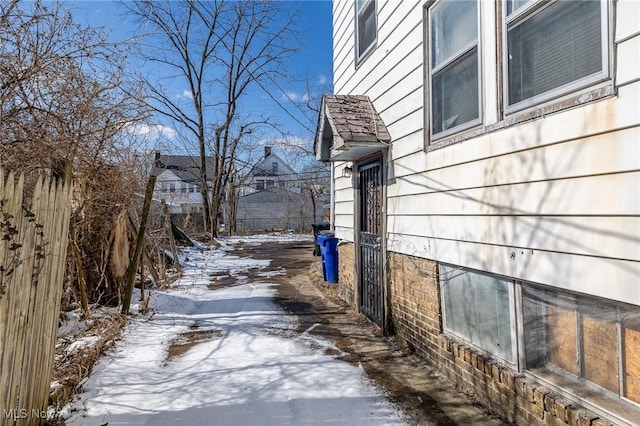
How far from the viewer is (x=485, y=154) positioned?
295cm

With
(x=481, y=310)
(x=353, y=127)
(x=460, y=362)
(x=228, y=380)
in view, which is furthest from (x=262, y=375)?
(x=353, y=127)

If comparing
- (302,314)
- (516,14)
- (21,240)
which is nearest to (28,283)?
(21,240)

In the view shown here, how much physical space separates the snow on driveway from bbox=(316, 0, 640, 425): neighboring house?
3.16 ft

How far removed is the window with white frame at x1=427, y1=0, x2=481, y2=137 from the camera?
10.6 ft

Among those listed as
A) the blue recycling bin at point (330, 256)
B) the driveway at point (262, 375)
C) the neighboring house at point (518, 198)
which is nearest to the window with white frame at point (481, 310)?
the neighboring house at point (518, 198)

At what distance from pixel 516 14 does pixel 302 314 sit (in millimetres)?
4705

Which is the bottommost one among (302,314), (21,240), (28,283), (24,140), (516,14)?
(302,314)

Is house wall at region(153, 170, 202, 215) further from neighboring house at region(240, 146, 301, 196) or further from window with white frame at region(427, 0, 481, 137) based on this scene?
neighboring house at region(240, 146, 301, 196)

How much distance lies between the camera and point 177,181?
2133 centimetres

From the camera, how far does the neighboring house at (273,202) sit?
1454 inches

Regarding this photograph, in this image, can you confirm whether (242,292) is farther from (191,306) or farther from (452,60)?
(452,60)

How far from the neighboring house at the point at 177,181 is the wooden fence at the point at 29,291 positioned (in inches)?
145

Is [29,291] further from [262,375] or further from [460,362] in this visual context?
[460,362]

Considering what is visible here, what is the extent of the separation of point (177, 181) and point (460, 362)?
2027 cm
